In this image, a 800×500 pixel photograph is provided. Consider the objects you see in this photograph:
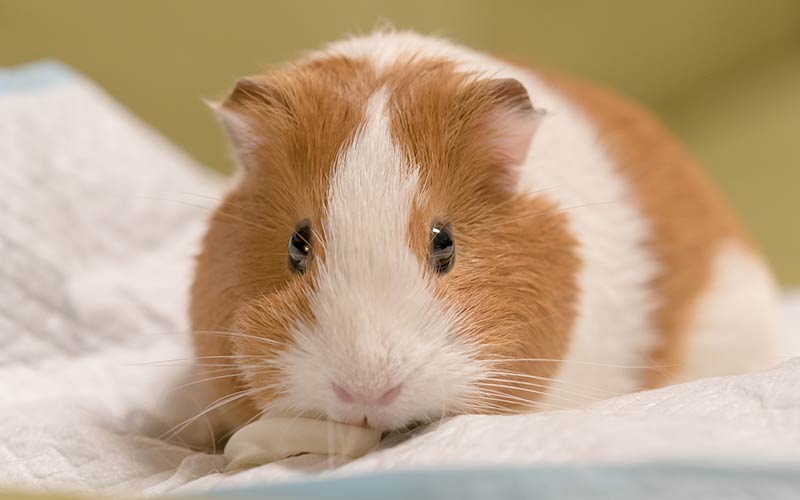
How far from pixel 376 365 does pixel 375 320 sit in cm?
7

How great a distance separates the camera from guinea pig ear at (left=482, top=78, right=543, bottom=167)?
1.70 metres

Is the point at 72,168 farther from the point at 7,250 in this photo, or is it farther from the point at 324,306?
the point at 324,306

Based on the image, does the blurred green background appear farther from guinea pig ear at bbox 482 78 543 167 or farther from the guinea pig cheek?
the guinea pig cheek

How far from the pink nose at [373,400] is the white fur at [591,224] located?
1.62ft

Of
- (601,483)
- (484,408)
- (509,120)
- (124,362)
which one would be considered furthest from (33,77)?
(601,483)

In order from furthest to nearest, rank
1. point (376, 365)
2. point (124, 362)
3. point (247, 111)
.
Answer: point (124, 362), point (247, 111), point (376, 365)

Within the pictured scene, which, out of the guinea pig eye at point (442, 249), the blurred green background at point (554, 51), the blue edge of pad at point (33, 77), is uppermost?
the blurred green background at point (554, 51)

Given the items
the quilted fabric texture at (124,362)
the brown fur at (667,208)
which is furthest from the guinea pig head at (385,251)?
the brown fur at (667,208)

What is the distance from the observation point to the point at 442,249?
159cm

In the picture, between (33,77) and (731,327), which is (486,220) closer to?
(731,327)

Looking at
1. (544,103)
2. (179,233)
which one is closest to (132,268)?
(179,233)

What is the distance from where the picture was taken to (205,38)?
403 centimetres

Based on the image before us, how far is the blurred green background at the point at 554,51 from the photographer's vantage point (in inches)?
151

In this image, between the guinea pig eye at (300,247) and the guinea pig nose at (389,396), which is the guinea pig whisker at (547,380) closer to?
the guinea pig nose at (389,396)
